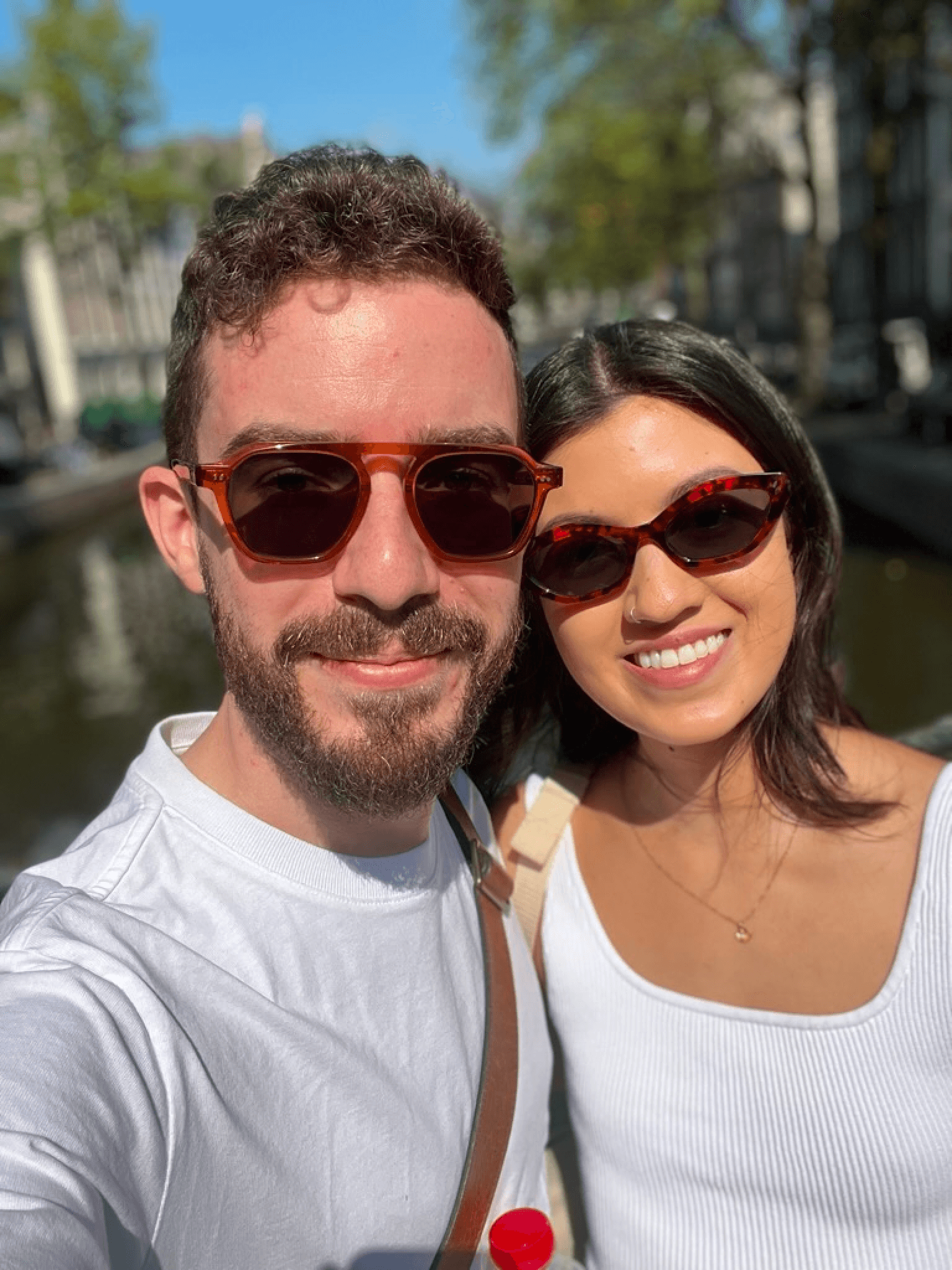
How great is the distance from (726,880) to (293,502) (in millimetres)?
1023

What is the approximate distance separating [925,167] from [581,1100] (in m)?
37.1

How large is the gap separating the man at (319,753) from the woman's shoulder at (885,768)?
0.70 m

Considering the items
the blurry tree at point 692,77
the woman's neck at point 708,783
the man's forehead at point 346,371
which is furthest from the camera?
the blurry tree at point 692,77

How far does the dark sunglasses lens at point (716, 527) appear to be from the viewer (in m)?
1.70

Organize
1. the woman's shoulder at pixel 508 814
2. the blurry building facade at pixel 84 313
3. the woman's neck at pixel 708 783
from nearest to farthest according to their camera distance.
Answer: the woman's neck at pixel 708 783 → the woman's shoulder at pixel 508 814 → the blurry building facade at pixel 84 313

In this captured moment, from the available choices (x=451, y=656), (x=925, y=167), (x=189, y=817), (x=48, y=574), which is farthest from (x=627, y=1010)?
(x=925, y=167)

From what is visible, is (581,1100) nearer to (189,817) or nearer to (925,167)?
(189,817)

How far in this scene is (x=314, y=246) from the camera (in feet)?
4.87

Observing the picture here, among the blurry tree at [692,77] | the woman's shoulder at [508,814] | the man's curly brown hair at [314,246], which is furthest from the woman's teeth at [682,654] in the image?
the blurry tree at [692,77]

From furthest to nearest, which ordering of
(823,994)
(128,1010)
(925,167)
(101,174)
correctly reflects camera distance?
(925,167) < (101,174) < (823,994) < (128,1010)

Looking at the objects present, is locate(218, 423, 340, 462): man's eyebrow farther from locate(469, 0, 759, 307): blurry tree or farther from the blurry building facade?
the blurry building facade

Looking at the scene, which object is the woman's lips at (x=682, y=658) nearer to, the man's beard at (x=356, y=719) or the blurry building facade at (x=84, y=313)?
the man's beard at (x=356, y=719)

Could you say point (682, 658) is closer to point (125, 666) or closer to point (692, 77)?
point (125, 666)

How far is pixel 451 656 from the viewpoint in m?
1.55
